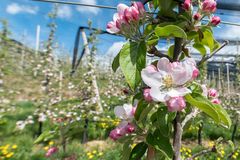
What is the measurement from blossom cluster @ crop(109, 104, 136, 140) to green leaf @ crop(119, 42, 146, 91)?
0.19 m

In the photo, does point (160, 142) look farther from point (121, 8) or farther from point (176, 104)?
point (121, 8)

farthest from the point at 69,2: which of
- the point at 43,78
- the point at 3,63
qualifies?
the point at 3,63

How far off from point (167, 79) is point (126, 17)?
0.20 meters

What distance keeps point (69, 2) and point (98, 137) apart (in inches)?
93.9

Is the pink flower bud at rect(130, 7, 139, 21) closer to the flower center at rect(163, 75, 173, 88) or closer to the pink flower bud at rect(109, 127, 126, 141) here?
the flower center at rect(163, 75, 173, 88)

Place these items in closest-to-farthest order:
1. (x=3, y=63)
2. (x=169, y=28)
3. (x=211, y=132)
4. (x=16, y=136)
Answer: (x=169, y=28) → (x=3, y=63) → (x=16, y=136) → (x=211, y=132)

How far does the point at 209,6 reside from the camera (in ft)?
2.86

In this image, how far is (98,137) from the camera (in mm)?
5570

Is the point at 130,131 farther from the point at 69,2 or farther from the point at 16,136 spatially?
the point at 69,2

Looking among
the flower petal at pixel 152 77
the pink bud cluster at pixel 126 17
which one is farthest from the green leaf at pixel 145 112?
the pink bud cluster at pixel 126 17

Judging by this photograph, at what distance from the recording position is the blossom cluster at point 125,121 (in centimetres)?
92

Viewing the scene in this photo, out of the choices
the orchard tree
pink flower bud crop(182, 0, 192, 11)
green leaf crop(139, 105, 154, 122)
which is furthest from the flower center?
pink flower bud crop(182, 0, 192, 11)

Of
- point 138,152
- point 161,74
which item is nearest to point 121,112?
point 138,152

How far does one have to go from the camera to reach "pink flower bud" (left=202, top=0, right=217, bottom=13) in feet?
2.85
